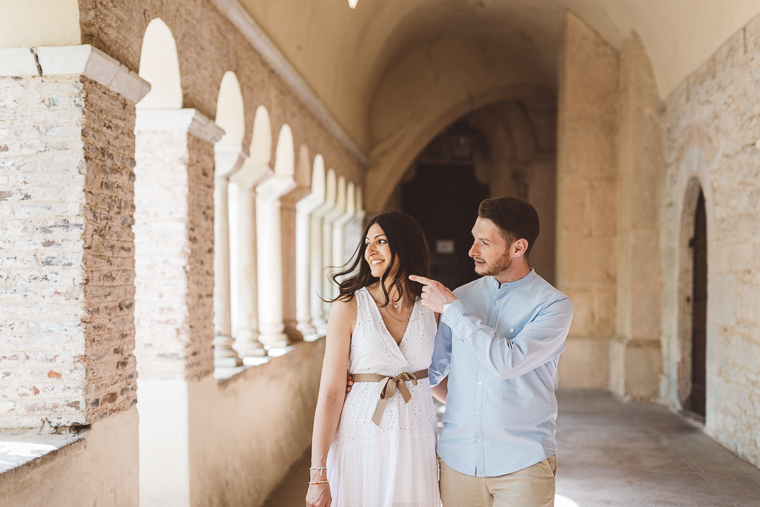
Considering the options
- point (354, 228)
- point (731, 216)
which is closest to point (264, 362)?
point (731, 216)

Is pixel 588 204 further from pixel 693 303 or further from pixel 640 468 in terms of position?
pixel 640 468

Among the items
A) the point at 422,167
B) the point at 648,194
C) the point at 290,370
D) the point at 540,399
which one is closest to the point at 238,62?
the point at 290,370

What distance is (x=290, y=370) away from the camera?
18.9 ft

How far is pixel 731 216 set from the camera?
16.8ft

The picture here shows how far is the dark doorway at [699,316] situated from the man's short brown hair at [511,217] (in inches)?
195

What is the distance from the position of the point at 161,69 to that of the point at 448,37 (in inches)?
330

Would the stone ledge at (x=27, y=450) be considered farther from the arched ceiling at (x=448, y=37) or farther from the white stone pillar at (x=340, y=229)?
the white stone pillar at (x=340, y=229)

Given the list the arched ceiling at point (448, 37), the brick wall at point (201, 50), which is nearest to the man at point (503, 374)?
the brick wall at point (201, 50)

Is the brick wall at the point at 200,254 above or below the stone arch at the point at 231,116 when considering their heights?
below

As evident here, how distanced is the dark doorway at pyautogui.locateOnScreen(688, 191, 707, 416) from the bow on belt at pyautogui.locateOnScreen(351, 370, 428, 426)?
16.8ft

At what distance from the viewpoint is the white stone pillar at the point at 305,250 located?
7.36 m

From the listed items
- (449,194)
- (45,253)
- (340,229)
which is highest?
(449,194)

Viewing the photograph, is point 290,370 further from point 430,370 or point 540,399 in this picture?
point 540,399

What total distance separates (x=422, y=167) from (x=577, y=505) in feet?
37.5
